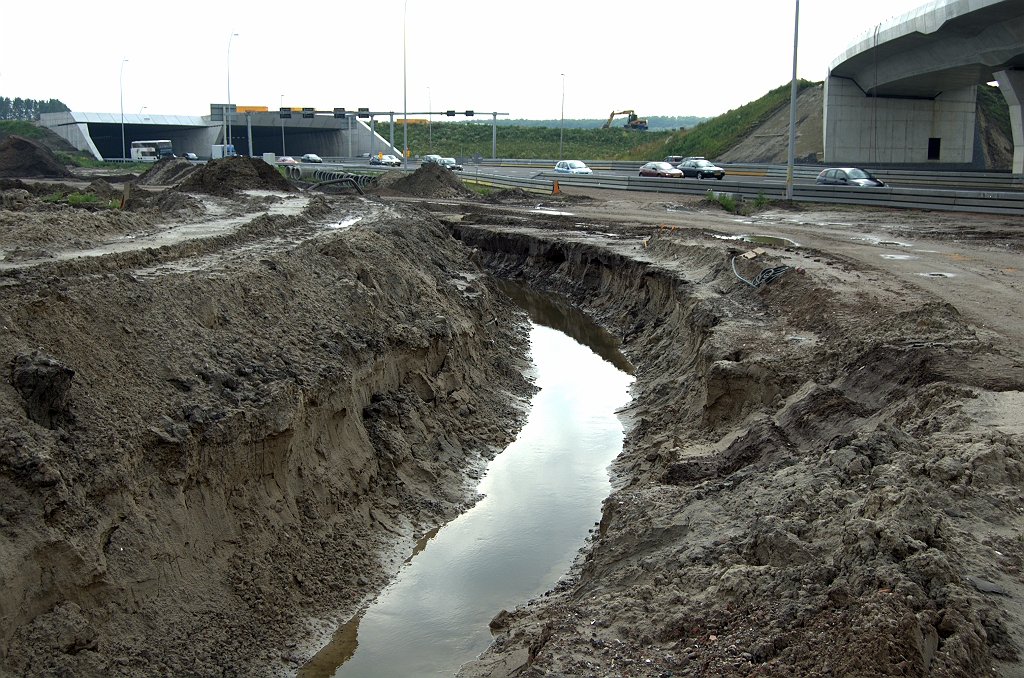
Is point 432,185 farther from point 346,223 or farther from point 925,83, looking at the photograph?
point 925,83

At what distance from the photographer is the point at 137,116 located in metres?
80.1

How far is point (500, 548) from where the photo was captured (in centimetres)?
1016

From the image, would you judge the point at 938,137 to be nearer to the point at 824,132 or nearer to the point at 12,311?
the point at 824,132

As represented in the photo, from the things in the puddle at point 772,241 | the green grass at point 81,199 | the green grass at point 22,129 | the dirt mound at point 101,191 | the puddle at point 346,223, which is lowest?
the puddle at point 772,241

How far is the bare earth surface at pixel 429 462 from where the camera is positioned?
18.7ft

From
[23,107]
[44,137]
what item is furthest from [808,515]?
[23,107]

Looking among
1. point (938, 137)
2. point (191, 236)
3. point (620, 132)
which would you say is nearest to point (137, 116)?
point (620, 132)

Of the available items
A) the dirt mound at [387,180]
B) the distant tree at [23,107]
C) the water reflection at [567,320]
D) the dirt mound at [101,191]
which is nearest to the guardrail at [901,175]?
the dirt mound at [387,180]

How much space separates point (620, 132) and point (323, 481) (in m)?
90.0

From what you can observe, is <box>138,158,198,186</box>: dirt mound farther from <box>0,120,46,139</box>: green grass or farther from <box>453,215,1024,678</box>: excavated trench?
<box>0,120,46,139</box>: green grass

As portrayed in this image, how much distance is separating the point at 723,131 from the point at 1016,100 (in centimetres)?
2599

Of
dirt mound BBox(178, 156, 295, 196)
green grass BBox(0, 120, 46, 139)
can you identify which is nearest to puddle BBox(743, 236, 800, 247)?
dirt mound BBox(178, 156, 295, 196)

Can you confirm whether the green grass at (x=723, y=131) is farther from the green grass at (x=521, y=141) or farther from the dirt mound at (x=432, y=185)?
the dirt mound at (x=432, y=185)

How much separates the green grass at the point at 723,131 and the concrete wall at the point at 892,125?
39.8 ft
